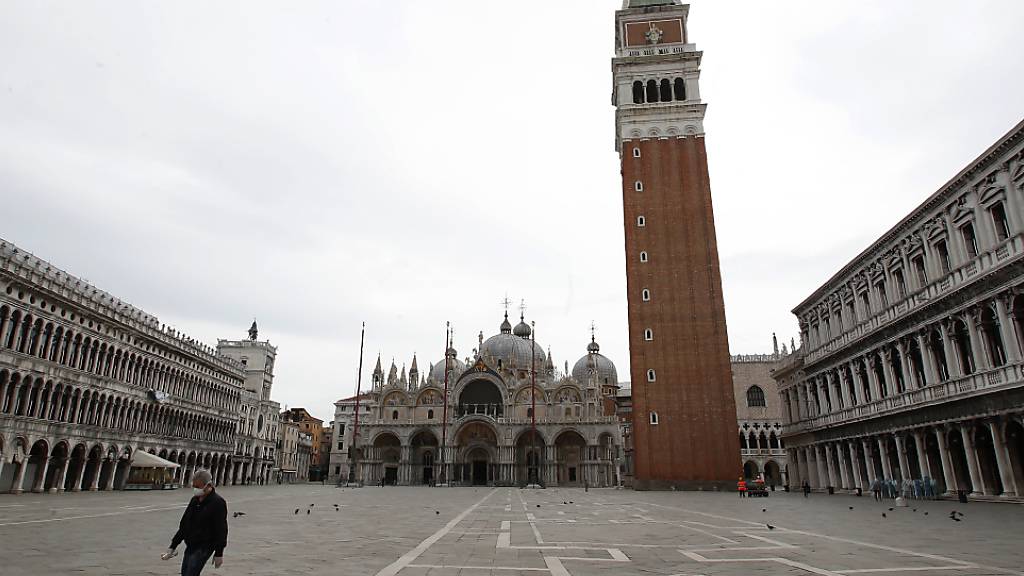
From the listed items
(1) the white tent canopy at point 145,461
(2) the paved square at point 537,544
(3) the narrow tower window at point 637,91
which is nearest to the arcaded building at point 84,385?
(1) the white tent canopy at point 145,461

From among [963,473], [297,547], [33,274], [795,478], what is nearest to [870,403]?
[963,473]

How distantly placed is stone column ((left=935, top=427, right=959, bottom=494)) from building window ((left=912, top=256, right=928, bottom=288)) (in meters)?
6.56

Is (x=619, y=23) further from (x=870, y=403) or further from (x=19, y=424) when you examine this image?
(x=19, y=424)

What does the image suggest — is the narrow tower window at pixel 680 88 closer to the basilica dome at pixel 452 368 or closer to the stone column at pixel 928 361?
the stone column at pixel 928 361

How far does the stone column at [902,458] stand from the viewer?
3027cm

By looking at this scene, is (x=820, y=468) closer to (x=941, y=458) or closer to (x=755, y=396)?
(x=941, y=458)

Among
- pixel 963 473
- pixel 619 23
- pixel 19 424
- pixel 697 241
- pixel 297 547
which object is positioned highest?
pixel 619 23

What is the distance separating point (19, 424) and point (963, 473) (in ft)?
145

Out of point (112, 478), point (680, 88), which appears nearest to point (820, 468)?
point (680, 88)

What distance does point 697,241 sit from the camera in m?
48.9

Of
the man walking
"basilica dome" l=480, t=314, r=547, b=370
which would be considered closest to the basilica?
"basilica dome" l=480, t=314, r=547, b=370

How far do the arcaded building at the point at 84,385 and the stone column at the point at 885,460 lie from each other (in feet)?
141

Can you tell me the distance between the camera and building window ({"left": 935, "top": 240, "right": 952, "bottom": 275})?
2734 centimetres

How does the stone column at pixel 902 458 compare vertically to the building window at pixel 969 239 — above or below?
below
